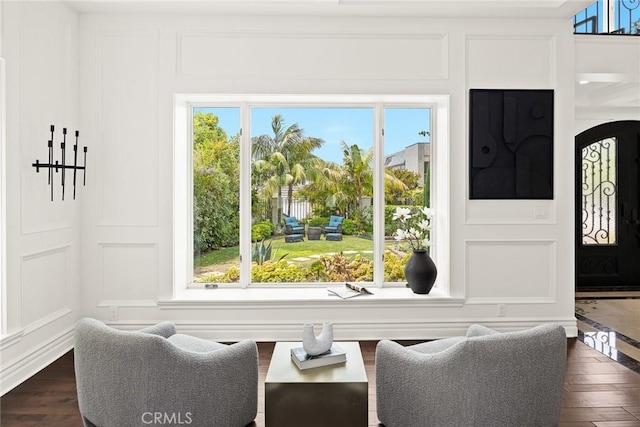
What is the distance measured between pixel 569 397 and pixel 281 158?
9.41 feet

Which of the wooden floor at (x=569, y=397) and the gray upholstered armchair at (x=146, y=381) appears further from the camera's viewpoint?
the wooden floor at (x=569, y=397)

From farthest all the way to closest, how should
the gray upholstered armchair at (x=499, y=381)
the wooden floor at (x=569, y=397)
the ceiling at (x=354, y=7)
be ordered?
the ceiling at (x=354, y=7), the wooden floor at (x=569, y=397), the gray upholstered armchair at (x=499, y=381)

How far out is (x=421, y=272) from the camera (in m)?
4.01

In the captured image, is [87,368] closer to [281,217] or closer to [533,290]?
[281,217]

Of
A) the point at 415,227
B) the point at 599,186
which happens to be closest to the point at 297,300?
the point at 415,227

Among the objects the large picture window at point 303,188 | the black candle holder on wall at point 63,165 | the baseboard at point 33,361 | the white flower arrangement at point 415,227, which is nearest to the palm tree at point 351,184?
→ the large picture window at point 303,188

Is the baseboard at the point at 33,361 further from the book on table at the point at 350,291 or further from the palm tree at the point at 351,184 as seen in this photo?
the palm tree at the point at 351,184

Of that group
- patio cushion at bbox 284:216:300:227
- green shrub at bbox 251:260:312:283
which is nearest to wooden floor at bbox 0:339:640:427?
green shrub at bbox 251:260:312:283

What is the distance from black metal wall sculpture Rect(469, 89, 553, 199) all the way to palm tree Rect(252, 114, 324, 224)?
1.39 meters

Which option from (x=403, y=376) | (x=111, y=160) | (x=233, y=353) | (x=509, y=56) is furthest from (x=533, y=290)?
(x=111, y=160)

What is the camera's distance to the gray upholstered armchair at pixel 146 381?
2141 mm

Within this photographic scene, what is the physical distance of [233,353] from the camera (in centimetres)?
234

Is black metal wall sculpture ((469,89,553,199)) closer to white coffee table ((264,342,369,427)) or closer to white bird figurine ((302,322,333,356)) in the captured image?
white bird figurine ((302,322,333,356))

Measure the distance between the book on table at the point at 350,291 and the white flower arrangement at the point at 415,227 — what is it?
21.3 inches
